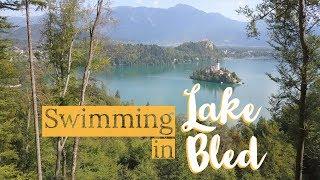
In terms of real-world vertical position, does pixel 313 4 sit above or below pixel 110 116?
above

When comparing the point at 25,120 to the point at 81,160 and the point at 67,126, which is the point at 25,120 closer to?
the point at 81,160

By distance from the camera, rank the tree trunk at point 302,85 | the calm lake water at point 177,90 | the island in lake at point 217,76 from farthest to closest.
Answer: the island in lake at point 217,76 → the calm lake water at point 177,90 → the tree trunk at point 302,85

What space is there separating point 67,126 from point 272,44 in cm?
545

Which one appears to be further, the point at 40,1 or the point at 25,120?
the point at 25,120

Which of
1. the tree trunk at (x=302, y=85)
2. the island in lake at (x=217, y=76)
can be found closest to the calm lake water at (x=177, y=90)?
the island in lake at (x=217, y=76)

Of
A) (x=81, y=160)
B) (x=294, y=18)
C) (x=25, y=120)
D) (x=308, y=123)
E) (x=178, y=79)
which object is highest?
(x=294, y=18)

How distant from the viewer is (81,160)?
25.2m

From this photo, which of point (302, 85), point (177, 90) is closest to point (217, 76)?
point (177, 90)

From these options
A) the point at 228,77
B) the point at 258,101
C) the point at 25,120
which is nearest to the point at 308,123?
the point at 25,120

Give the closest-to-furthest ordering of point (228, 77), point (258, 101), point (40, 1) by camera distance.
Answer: point (40, 1), point (258, 101), point (228, 77)

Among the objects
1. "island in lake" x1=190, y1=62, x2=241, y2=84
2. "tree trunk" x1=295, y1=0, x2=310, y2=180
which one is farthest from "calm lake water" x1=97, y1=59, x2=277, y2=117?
"tree trunk" x1=295, y1=0, x2=310, y2=180

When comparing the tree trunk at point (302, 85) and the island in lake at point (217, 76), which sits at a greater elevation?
the tree trunk at point (302, 85)

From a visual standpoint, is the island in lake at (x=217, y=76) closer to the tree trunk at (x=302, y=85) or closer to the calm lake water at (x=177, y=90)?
the calm lake water at (x=177, y=90)

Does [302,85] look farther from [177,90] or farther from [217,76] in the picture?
[217,76]
